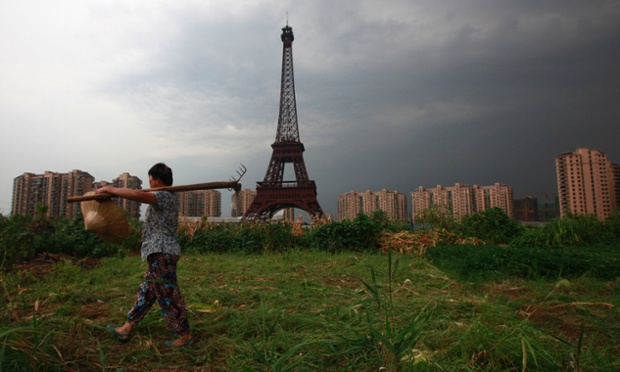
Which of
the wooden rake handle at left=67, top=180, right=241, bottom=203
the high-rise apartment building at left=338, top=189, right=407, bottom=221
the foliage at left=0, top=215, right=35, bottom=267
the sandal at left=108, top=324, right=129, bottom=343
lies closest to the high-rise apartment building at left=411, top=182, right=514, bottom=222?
the high-rise apartment building at left=338, top=189, right=407, bottom=221

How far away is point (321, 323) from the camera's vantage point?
215 cm

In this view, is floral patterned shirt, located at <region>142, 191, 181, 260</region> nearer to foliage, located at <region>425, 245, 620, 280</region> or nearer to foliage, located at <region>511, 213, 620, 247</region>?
foliage, located at <region>425, 245, 620, 280</region>

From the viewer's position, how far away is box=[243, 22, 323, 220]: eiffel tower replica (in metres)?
24.6

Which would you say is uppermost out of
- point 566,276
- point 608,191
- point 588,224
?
point 608,191

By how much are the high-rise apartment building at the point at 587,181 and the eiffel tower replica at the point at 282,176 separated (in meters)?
16.7

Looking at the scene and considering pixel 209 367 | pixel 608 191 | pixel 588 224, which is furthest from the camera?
pixel 608 191

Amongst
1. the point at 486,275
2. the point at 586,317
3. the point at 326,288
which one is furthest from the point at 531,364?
the point at 486,275

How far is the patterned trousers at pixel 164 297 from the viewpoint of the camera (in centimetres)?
222

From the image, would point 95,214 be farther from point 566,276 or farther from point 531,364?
point 566,276

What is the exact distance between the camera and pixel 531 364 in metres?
1.51

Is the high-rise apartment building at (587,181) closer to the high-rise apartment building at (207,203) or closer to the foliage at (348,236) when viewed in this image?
the foliage at (348,236)

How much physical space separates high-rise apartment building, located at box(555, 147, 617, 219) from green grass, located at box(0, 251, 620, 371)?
64.3ft

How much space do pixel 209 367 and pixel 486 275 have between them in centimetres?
363

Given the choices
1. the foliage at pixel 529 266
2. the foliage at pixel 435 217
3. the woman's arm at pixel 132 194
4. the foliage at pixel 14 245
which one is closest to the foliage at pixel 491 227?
the foliage at pixel 435 217
